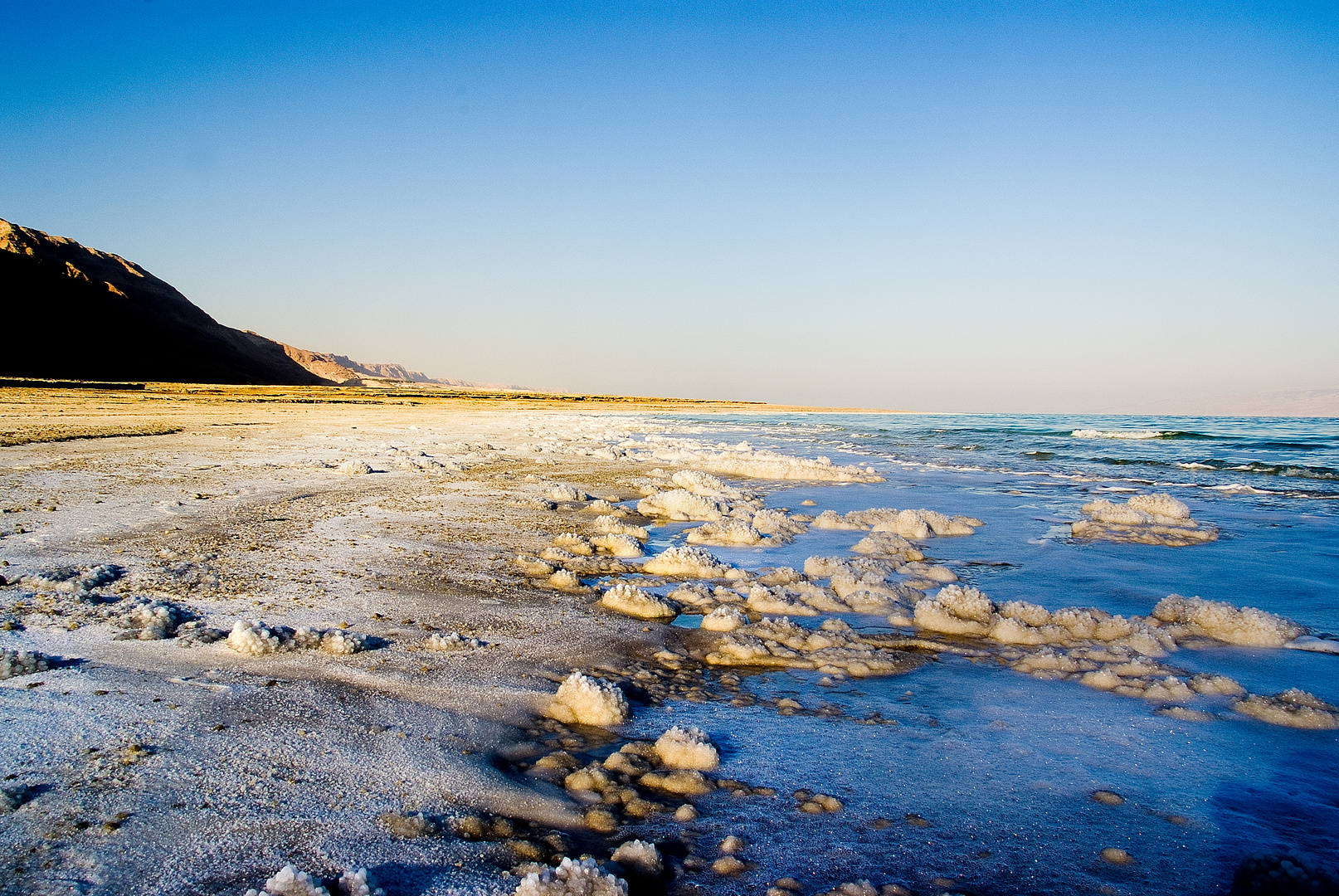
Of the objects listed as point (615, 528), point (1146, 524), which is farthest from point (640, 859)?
point (1146, 524)

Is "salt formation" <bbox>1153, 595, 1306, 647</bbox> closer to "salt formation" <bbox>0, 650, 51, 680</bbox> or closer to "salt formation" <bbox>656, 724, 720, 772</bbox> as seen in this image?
"salt formation" <bbox>656, 724, 720, 772</bbox>

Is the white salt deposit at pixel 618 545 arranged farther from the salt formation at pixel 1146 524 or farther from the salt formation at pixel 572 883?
the salt formation at pixel 1146 524

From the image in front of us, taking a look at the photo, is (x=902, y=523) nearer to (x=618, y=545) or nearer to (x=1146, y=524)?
(x=1146, y=524)

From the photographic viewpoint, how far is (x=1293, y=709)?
2.67 meters

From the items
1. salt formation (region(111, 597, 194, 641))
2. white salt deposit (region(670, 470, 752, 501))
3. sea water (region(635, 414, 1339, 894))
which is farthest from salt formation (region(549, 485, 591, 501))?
salt formation (region(111, 597, 194, 641))

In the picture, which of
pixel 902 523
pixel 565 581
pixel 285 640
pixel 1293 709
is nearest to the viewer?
pixel 1293 709

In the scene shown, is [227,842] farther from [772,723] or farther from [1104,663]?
[1104,663]

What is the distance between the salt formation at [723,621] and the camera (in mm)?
3637

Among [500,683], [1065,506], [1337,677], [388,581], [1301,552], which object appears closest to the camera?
[500,683]

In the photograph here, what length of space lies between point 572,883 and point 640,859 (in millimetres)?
221

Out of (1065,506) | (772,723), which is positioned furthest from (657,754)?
(1065,506)

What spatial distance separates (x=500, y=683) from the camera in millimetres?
2889

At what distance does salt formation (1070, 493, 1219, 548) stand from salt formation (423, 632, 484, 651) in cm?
567

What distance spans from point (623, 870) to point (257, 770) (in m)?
1.17
